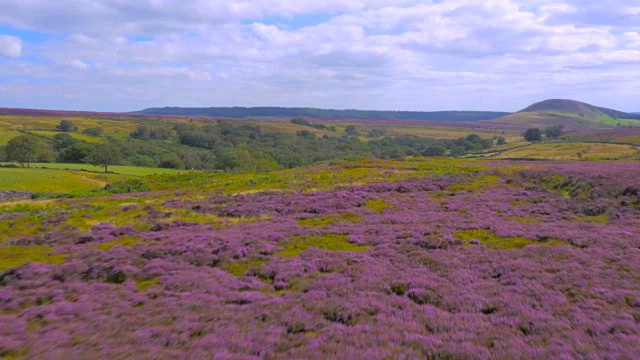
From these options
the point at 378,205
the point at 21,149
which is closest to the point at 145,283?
the point at 378,205

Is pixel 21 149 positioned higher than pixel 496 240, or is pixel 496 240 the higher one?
pixel 496 240

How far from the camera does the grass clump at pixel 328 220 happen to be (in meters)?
27.5

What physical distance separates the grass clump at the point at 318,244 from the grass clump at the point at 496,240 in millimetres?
5592

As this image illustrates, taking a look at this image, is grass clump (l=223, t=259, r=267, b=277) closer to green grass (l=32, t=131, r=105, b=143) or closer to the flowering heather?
the flowering heather

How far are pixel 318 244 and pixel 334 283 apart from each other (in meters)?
6.78

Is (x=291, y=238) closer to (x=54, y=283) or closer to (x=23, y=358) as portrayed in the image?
(x=54, y=283)

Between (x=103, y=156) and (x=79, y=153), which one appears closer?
(x=103, y=156)

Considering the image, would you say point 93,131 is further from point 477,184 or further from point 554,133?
point 554,133

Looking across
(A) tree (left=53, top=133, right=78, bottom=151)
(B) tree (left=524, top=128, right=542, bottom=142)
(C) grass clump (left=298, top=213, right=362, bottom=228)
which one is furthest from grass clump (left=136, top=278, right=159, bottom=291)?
(B) tree (left=524, top=128, right=542, bottom=142)

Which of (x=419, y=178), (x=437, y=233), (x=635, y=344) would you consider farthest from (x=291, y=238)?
(x=419, y=178)

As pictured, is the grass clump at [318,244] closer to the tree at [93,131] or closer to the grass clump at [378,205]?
the grass clump at [378,205]

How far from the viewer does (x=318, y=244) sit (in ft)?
70.9

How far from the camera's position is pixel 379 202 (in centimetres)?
3562

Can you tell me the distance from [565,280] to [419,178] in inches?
1442
